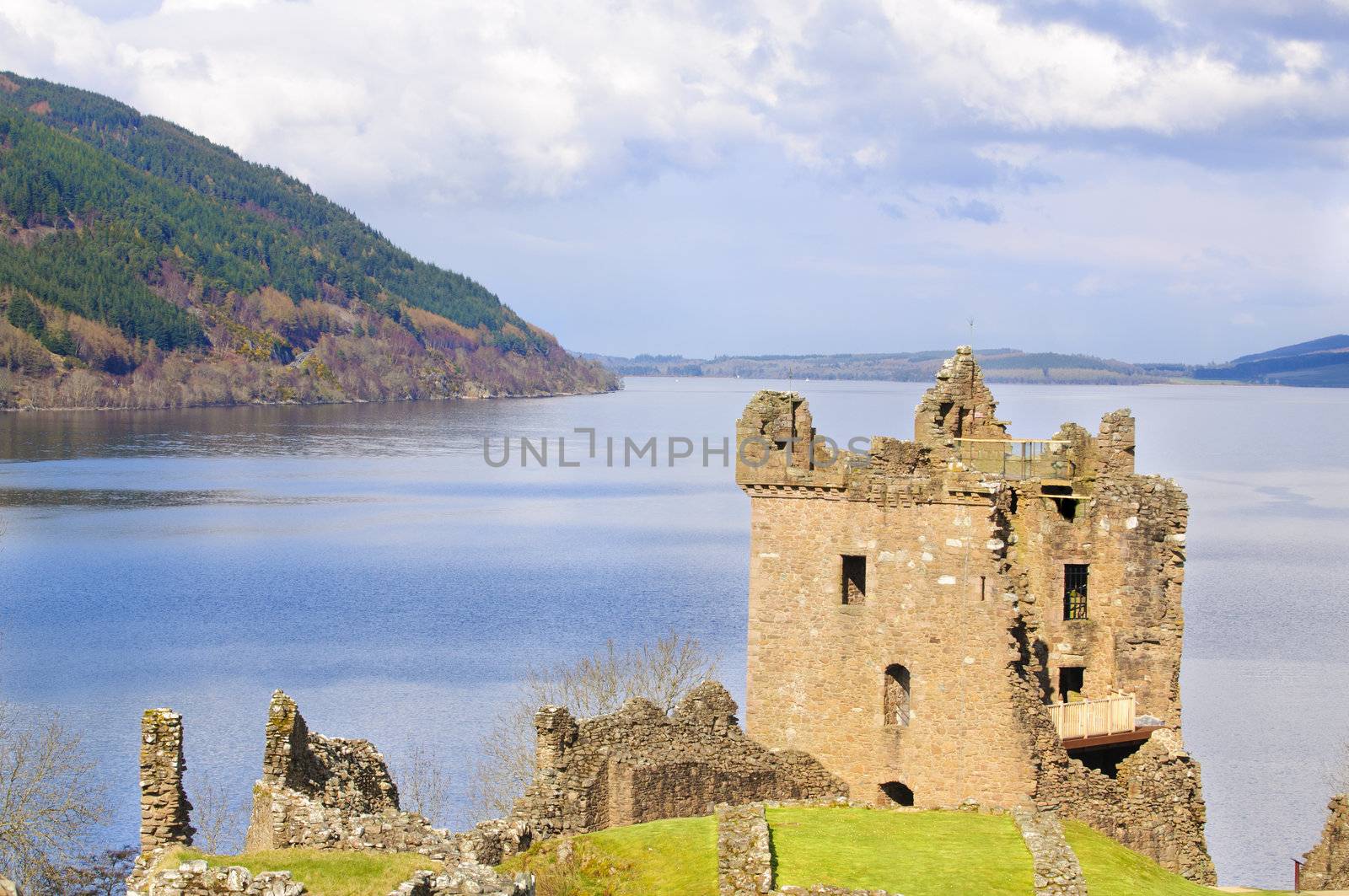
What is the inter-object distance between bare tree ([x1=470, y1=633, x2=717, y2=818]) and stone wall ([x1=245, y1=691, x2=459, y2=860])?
19681 millimetres

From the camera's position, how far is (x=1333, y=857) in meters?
31.0

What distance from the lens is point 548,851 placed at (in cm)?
2511

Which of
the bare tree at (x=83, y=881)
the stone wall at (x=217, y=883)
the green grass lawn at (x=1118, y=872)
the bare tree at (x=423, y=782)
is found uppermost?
the stone wall at (x=217, y=883)

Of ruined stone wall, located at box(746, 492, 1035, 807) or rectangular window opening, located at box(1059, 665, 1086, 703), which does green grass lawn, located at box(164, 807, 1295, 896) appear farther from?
rectangular window opening, located at box(1059, 665, 1086, 703)

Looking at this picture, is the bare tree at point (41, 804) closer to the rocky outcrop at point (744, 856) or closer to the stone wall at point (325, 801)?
the stone wall at point (325, 801)

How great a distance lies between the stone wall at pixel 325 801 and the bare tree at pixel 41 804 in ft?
35.6

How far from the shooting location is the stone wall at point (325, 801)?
21.5 m

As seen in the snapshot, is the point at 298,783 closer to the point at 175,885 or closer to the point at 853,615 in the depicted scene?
the point at 175,885

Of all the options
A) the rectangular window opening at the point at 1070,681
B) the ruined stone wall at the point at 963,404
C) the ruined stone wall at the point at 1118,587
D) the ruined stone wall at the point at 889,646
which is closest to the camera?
the ruined stone wall at the point at 889,646

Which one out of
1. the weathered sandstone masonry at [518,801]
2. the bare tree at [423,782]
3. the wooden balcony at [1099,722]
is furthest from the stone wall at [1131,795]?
the bare tree at [423,782]

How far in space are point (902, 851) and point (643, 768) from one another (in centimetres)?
583

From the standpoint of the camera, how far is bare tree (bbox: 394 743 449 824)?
158ft

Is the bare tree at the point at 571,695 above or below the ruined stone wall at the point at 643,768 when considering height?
below

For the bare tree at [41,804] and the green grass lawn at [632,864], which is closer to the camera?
the green grass lawn at [632,864]
